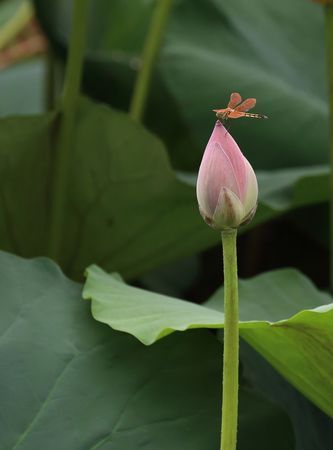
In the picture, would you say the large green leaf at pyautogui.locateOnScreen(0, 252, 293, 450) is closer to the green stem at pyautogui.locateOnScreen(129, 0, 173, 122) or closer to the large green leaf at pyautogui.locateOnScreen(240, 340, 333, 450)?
the large green leaf at pyautogui.locateOnScreen(240, 340, 333, 450)

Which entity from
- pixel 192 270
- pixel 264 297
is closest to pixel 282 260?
pixel 192 270

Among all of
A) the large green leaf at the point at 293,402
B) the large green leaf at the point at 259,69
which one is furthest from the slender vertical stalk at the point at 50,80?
the large green leaf at the point at 293,402

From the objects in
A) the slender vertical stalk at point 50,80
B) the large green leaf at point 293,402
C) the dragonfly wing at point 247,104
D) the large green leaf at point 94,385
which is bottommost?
the large green leaf at point 293,402

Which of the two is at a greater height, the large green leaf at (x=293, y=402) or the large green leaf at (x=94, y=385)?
the large green leaf at (x=94, y=385)

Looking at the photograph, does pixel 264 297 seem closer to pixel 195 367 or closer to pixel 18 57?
pixel 195 367

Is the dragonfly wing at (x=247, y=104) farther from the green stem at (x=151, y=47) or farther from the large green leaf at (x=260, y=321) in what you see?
the green stem at (x=151, y=47)

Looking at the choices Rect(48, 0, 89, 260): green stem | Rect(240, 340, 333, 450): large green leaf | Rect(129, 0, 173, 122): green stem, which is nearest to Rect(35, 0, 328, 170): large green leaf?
Rect(129, 0, 173, 122): green stem
